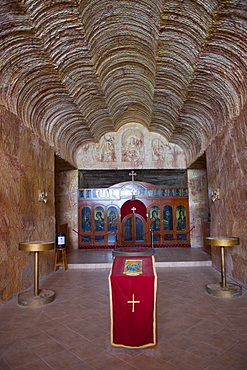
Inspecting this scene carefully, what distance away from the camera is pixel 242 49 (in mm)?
5977

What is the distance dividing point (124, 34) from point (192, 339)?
278 inches

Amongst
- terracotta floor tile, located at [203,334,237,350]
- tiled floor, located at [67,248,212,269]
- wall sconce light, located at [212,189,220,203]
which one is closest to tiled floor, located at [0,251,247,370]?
terracotta floor tile, located at [203,334,237,350]

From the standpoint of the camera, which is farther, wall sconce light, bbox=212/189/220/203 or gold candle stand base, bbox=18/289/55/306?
wall sconce light, bbox=212/189/220/203

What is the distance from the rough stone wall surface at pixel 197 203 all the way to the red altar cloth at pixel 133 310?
10.6 metres

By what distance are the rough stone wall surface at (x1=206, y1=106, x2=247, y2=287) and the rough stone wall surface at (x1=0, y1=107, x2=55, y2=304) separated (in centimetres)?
552

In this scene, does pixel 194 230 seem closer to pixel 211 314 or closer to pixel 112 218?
pixel 112 218

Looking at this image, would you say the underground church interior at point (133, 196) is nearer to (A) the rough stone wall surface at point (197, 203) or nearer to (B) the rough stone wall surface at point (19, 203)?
(B) the rough stone wall surface at point (19, 203)

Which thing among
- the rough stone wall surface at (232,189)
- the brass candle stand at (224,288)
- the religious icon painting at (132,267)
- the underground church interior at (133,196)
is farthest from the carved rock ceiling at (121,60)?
the religious icon painting at (132,267)

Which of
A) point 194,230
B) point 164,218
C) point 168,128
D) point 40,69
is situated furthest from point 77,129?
point 194,230

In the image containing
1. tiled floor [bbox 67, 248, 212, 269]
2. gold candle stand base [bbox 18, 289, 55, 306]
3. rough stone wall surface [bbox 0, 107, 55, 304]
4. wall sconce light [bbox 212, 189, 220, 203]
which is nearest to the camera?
gold candle stand base [bbox 18, 289, 55, 306]

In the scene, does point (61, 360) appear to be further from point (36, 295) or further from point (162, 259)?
point (162, 259)

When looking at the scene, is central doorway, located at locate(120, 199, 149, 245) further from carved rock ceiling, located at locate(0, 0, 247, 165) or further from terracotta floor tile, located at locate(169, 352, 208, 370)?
terracotta floor tile, located at locate(169, 352, 208, 370)

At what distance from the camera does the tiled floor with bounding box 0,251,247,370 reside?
3.64 meters

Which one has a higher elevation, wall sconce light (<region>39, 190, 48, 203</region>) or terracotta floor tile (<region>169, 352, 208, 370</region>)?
wall sconce light (<region>39, 190, 48, 203</region>)
